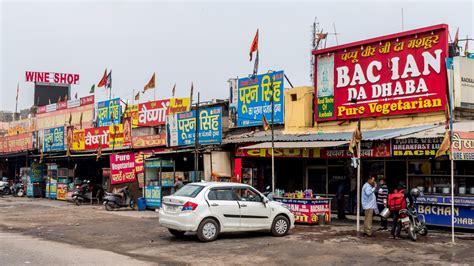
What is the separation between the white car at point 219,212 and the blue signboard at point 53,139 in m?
23.7

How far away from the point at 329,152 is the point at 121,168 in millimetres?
12032

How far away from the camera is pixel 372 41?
62.0 feet

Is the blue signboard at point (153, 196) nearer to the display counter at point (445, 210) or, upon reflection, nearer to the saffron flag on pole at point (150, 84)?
the saffron flag on pole at point (150, 84)

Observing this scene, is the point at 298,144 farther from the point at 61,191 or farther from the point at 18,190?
the point at 18,190

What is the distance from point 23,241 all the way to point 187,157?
11759mm

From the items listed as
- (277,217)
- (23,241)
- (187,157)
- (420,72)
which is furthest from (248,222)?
(187,157)

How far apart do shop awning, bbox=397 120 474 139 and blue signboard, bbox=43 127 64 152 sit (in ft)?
87.2

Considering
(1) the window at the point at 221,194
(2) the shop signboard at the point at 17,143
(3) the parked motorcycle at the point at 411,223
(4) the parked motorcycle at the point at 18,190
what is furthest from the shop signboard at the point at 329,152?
(2) the shop signboard at the point at 17,143

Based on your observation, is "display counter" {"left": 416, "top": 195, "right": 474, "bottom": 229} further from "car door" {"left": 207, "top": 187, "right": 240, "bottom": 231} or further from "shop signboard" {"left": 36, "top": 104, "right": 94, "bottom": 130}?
"shop signboard" {"left": 36, "top": 104, "right": 94, "bottom": 130}

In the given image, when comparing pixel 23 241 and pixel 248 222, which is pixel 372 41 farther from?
pixel 23 241

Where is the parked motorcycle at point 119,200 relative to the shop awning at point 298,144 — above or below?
below

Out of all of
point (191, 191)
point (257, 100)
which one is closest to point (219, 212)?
point (191, 191)

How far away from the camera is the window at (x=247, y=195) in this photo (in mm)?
14422

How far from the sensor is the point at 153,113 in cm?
2908
